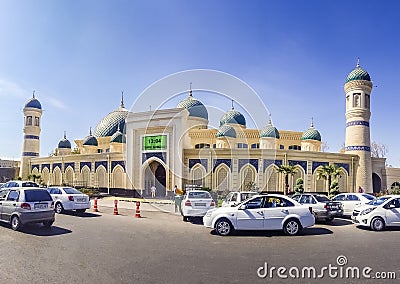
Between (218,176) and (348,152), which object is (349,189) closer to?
(348,152)

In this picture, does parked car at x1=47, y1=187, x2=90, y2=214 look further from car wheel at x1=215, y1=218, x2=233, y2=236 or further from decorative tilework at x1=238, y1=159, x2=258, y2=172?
decorative tilework at x1=238, y1=159, x2=258, y2=172

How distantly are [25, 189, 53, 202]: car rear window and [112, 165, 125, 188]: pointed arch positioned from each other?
20029mm

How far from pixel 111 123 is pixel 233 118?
1636 centimetres

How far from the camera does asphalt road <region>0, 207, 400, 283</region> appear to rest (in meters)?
6.23

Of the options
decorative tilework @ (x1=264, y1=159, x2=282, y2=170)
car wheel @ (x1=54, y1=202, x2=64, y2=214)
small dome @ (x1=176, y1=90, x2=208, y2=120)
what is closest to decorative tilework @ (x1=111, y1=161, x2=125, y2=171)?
small dome @ (x1=176, y1=90, x2=208, y2=120)

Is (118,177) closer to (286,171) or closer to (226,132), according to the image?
(226,132)

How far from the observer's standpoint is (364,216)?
1280 cm

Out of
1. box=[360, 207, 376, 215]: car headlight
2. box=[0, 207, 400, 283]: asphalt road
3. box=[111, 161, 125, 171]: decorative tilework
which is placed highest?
Answer: box=[111, 161, 125, 171]: decorative tilework

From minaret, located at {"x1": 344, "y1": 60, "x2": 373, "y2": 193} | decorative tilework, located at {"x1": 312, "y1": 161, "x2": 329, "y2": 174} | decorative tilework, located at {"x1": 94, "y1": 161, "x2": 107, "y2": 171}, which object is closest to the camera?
decorative tilework, located at {"x1": 312, "y1": 161, "x2": 329, "y2": 174}

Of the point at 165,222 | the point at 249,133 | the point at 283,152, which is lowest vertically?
the point at 165,222

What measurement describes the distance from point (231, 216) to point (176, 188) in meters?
16.6

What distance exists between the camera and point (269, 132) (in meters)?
33.5

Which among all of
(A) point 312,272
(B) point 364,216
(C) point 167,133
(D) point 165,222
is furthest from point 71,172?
(A) point 312,272

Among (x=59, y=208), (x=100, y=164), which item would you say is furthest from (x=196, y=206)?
(x=100, y=164)
